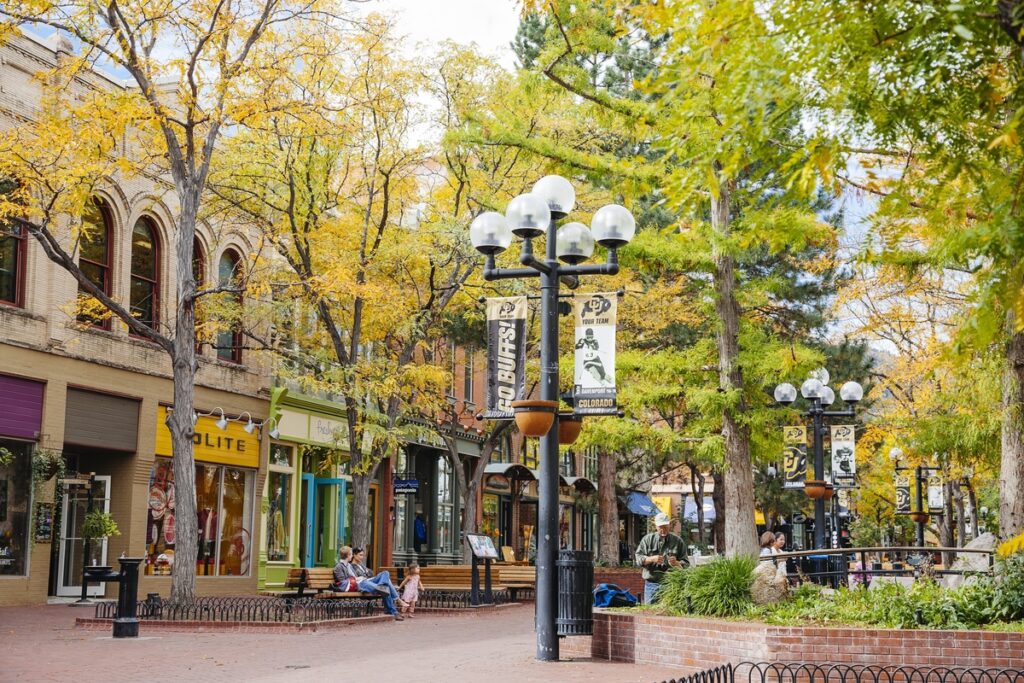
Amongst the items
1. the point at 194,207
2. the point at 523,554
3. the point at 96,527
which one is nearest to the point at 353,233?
the point at 194,207

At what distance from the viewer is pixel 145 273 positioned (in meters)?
25.8

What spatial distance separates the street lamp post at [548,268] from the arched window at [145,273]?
47.5 feet

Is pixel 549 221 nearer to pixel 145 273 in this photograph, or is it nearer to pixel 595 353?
pixel 595 353

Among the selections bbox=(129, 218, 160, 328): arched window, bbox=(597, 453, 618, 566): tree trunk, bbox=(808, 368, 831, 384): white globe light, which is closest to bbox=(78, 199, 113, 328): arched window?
bbox=(129, 218, 160, 328): arched window

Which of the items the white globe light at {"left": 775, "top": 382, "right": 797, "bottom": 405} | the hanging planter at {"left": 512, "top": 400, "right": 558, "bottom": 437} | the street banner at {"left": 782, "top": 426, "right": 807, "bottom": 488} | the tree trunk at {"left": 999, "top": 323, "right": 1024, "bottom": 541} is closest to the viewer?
the hanging planter at {"left": 512, "top": 400, "right": 558, "bottom": 437}

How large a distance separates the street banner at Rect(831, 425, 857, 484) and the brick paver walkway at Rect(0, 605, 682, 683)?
9.92 metres

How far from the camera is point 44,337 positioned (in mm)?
22188

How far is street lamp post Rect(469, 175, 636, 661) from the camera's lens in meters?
12.3

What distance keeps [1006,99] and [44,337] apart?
1850 cm

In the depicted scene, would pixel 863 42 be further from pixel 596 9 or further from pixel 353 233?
pixel 353 233

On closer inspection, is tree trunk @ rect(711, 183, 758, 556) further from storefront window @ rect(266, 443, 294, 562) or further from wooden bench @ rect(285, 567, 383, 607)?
storefront window @ rect(266, 443, 294, 562)

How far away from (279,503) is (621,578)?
8.73 meters

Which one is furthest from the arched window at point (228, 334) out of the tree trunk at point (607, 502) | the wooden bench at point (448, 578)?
the tree trunk at point (607, 502)

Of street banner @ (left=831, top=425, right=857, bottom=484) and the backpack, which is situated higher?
street banner @ (left=831, top=425, right=857, bottom=484)
